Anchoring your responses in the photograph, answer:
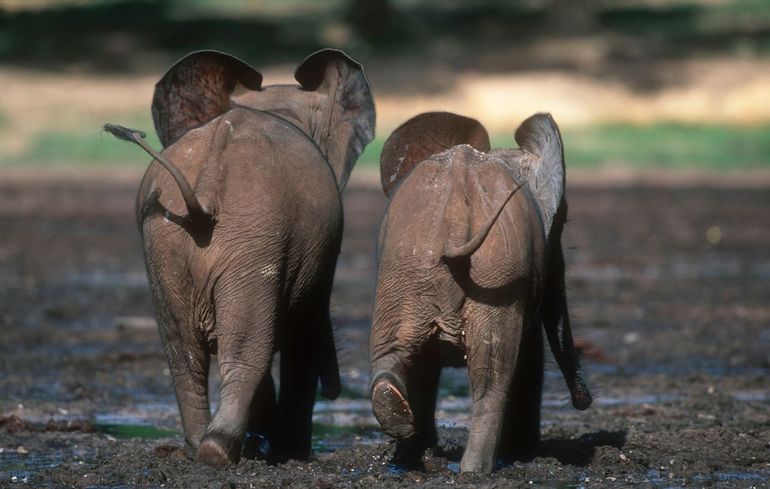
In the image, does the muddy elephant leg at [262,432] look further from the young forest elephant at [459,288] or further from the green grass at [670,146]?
the green grass at [670,146]

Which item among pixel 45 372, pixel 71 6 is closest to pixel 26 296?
pixel 45 372

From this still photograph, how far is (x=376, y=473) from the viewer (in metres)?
8.17

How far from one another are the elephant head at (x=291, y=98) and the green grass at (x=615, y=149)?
2207 centimetres

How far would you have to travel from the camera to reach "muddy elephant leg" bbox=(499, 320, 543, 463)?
27.8 ft

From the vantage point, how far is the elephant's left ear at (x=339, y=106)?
9250 millimetres

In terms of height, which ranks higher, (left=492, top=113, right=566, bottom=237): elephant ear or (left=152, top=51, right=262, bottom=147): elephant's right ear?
(left=152, top=51, right=262, bottom=147): elephant's right ear

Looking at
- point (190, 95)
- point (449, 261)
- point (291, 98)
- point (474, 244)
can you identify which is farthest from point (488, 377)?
point (190, 95)

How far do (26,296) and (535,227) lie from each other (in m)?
9.71

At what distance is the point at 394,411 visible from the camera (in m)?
7.41

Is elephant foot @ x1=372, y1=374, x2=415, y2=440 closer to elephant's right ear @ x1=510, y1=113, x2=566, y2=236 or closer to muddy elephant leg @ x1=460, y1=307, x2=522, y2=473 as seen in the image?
muddy elephant leg @ x1=460, y1=307, x2=522, y2=473

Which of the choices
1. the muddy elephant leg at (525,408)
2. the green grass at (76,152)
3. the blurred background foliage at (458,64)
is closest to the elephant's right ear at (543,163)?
the muddy elephant leg at (525,408)

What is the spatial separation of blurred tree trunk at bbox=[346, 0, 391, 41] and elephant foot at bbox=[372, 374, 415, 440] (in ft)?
122

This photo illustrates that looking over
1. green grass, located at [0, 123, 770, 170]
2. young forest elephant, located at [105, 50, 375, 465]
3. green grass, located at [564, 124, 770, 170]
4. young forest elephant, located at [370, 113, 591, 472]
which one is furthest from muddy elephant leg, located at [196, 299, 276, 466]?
green grass, located at [564, 124, 770, 170]

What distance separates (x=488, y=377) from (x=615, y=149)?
27.0m
